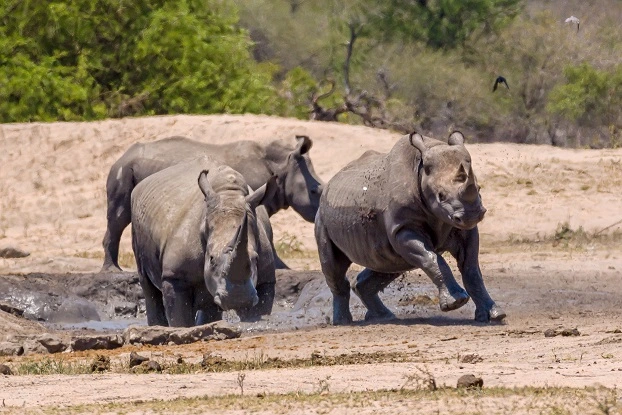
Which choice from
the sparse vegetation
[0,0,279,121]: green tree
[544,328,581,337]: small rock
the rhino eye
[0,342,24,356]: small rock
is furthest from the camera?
[0,0,279,121]: green tree

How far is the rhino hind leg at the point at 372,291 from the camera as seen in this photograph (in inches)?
520

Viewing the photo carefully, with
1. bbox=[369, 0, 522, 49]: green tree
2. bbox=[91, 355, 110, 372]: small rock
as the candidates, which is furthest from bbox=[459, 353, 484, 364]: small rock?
bbox=[369, 0, 522, 49]: green tree

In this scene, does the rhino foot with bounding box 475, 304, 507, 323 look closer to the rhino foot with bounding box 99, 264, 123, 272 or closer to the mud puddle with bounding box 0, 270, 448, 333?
the mud puddle with bounding box 0, 270, 448, 333

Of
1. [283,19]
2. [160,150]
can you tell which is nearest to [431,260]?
[160,150]

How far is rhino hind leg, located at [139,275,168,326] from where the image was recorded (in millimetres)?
13023

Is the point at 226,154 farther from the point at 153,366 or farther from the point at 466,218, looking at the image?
the point at 153,366

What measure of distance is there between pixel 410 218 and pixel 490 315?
921 millimetres

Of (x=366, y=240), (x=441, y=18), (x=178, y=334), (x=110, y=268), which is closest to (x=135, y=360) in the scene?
(x=178, y=334)

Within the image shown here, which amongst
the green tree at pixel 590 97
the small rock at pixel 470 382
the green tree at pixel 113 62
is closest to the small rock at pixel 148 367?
the small rock at pixel 470 382

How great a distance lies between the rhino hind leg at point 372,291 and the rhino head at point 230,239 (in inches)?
74.3

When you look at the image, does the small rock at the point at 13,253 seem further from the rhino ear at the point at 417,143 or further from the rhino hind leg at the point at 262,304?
the rhino ear at the point at 417,143

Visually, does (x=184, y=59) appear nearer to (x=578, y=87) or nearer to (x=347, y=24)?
(x=578, y=87)

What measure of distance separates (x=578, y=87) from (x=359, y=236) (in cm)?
2248

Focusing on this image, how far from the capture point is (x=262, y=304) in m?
12.5
